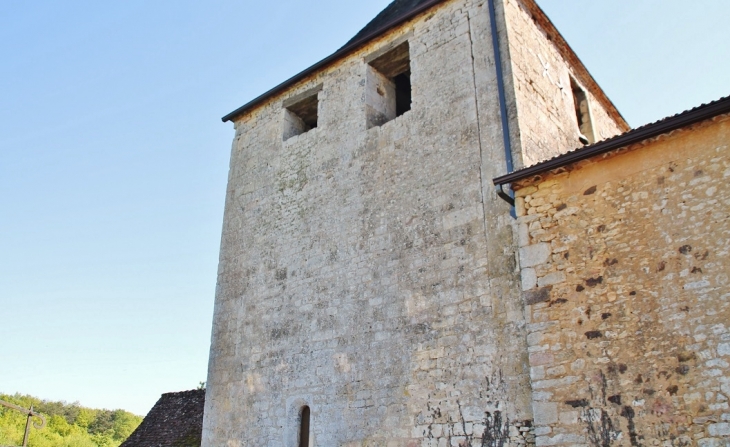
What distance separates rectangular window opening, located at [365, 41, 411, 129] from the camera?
8.50 meters

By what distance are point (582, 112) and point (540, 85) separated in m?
2.12

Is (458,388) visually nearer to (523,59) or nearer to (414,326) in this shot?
(414,326)

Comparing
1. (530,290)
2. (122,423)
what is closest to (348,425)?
(530,290)

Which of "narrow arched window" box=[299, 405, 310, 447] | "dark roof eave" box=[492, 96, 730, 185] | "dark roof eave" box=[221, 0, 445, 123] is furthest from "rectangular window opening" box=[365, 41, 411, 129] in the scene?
"narrow arched window" box=[299, 405, 310, 447]

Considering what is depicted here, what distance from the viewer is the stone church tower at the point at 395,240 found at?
6113 mm

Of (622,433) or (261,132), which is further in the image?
(261,132)

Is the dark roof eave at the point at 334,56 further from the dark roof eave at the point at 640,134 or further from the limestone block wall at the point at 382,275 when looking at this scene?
the dark roof eave at the point at 640,134

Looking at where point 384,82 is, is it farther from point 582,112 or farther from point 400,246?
point 582,112

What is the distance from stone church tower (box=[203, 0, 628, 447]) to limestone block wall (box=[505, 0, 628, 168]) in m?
0.04

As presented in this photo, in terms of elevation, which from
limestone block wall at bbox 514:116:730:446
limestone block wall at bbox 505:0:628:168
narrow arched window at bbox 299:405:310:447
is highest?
limestone block wall at bbox 505:0:628:168

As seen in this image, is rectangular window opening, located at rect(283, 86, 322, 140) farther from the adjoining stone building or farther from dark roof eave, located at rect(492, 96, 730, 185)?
dark roof eave, located at rect(492, 96, 730, 185)

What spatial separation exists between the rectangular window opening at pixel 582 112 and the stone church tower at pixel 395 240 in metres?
0.03

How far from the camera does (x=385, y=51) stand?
8562 millimetres

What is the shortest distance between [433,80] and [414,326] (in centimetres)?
327
